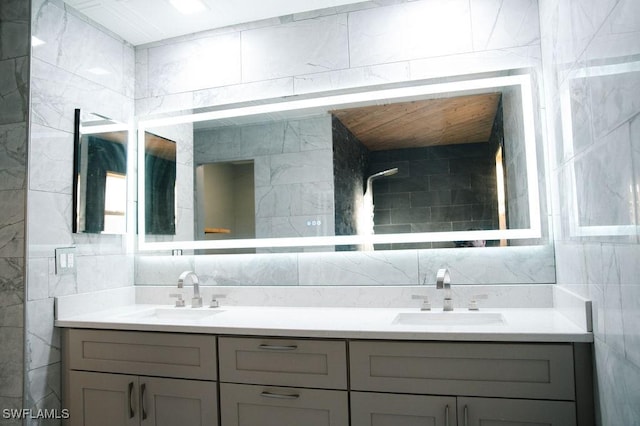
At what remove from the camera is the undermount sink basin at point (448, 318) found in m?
1.94

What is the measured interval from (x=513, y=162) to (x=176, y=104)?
1.90 meters

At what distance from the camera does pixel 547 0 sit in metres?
1.89

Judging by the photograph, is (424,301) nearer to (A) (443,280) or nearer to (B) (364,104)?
(A) (443,280)

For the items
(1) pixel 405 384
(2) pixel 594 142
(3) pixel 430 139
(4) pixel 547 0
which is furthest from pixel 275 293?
(4) pixel 547 0

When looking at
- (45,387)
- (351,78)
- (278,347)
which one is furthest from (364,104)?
(45,387)

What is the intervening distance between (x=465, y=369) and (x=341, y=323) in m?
0.51

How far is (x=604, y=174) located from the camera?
4.03 ft

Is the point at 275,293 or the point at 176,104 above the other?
the point at 176,104

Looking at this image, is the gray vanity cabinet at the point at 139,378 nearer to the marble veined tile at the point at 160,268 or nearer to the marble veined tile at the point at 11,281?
the marble veined tile at the point at 11,281

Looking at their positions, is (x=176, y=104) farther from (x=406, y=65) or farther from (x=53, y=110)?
(x=406, y=65)

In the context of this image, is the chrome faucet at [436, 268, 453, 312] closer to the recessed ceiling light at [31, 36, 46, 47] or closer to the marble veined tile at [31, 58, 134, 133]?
the marble veined tile at [31, 58, 134, 133]

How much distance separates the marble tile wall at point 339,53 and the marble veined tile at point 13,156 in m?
0.76

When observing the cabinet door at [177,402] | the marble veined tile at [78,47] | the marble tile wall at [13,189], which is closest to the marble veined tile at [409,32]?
the marble veined tile at [78,47]

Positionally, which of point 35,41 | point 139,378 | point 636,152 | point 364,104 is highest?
point 35,41
